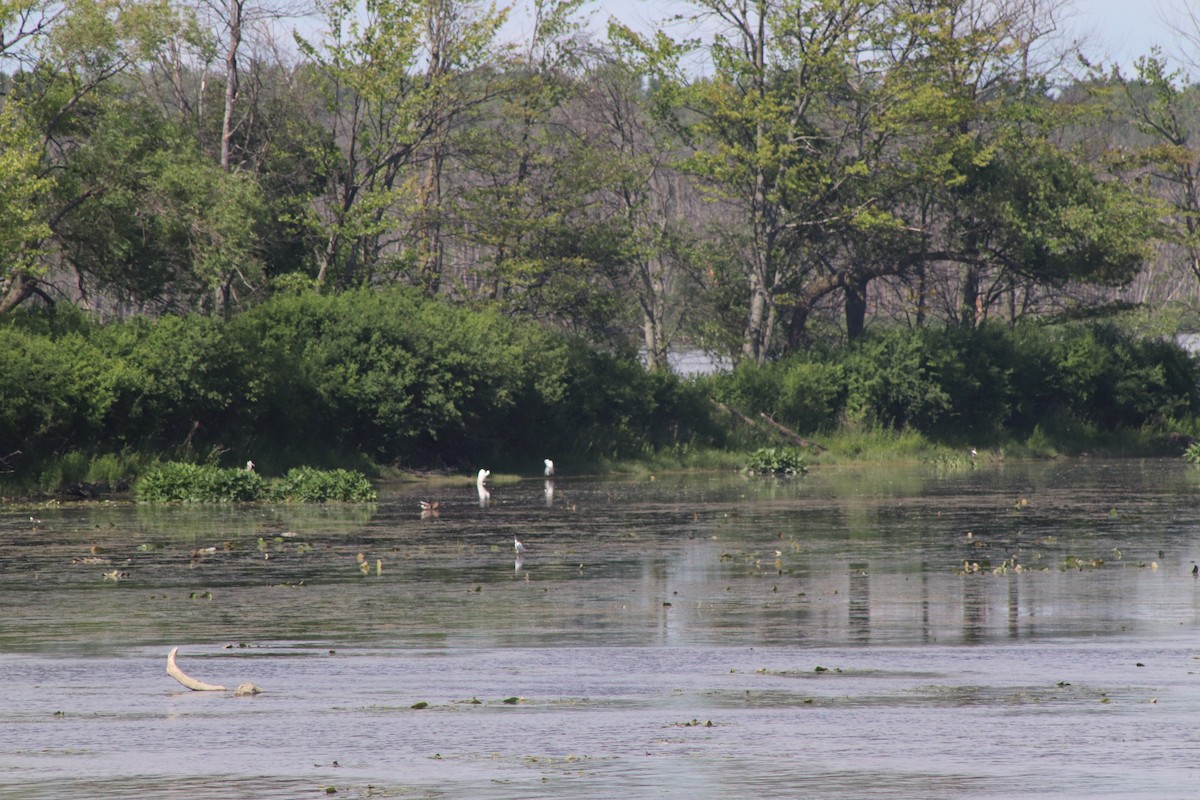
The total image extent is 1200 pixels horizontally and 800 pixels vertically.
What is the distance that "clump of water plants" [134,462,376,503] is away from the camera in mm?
31047

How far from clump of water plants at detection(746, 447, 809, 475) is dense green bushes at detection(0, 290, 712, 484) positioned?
11.7 ft

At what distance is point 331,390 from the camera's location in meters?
38.1

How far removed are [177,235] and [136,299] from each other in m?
2.21

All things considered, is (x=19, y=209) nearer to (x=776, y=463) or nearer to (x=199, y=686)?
(x=776, y=463)

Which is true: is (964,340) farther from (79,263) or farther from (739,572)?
(739,572)

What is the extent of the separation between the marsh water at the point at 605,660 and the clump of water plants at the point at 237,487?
205 inches

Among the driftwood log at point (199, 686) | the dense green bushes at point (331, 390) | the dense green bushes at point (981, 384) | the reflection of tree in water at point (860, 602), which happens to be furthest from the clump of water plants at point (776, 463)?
the driftwood log at point (199, 686)

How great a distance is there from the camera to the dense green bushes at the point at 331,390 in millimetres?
32656

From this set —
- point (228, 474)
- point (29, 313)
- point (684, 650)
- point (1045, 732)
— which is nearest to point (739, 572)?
point (684, 650)

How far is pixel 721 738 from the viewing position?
373 inches

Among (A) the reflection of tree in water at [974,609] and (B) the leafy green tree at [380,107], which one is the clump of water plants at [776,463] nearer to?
(B) the leafy green tree at [380,107]

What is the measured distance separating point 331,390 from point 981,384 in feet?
69.4

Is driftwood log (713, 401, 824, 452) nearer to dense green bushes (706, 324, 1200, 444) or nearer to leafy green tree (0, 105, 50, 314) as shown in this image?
dense green bushes (706, 324, 1200, 444)

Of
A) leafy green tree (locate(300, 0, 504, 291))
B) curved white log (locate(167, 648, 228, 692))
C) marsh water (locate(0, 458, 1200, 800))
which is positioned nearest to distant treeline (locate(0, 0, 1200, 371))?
leafy green tree (locate(300, 0, 504, 291))
